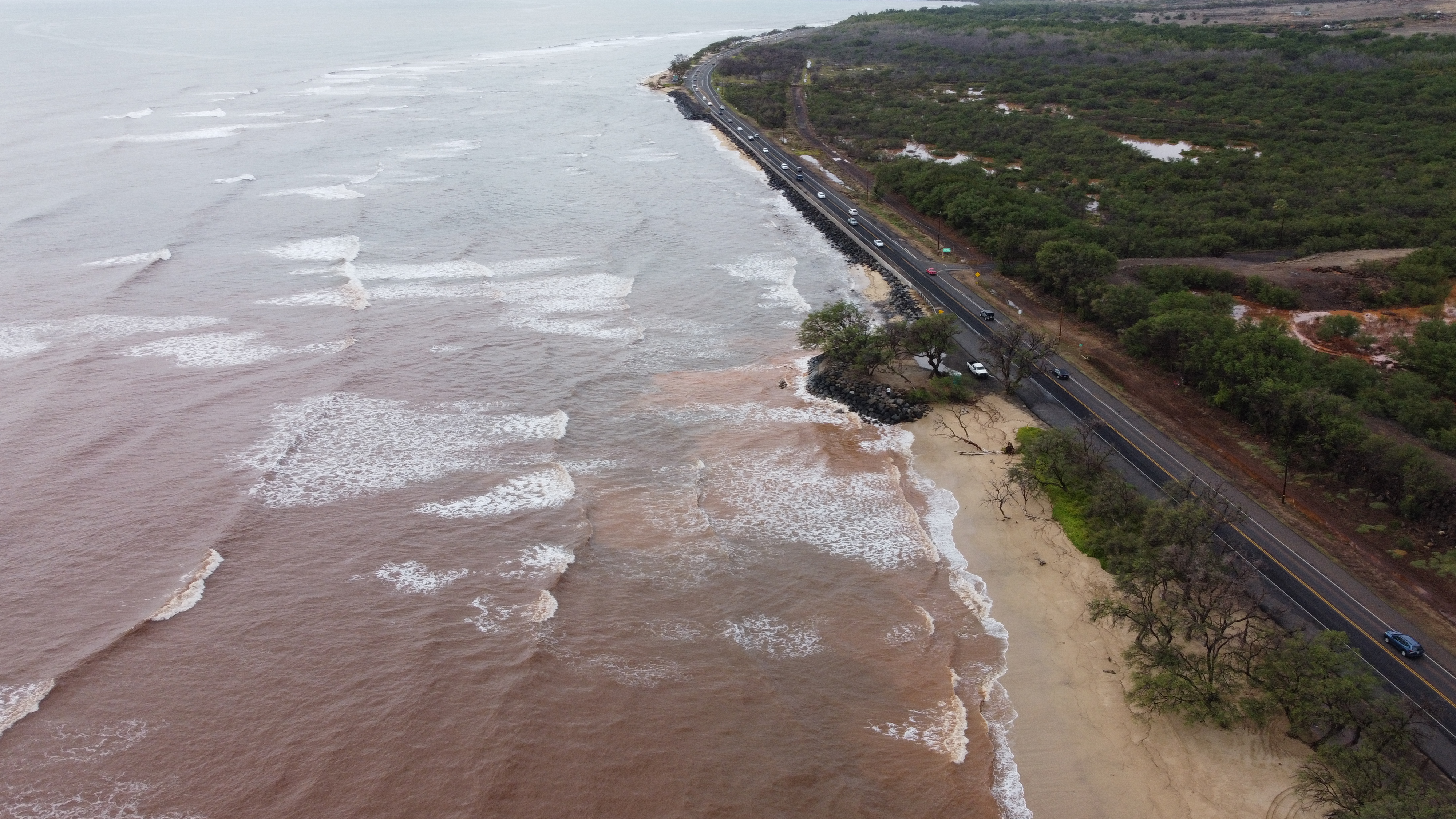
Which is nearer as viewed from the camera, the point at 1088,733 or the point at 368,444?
the point at 1088,733

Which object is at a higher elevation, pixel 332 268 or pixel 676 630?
pixel 332 268

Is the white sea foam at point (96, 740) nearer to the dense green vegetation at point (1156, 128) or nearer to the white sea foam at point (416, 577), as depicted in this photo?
the white sea foam at point (416, 577)

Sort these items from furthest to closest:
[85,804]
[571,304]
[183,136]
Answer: [183,136] → [571,304] → [85,804]

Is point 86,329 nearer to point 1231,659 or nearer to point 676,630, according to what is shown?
point 676,630

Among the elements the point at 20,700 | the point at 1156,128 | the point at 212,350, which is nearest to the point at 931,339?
the point at 212,350

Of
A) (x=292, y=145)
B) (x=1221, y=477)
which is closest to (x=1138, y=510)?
(x=1221, y=477)

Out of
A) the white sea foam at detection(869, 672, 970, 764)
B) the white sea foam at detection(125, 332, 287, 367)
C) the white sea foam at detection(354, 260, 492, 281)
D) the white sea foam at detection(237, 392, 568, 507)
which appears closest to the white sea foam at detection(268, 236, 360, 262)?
the white sea foam at detection(354, 260, 492, 281)

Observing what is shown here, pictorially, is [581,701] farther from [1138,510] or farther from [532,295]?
[532,295]
